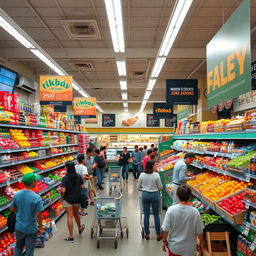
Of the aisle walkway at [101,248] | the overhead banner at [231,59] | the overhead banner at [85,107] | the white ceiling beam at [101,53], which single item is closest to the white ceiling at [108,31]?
the white ceiling beam at [101,53]

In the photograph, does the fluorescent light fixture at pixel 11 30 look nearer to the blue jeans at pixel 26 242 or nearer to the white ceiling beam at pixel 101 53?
the white ceiling beam at pixel 101 53

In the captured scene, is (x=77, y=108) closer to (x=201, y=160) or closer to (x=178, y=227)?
(x=201, y=160)

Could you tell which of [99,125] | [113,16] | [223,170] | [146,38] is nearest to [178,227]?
[223,170]

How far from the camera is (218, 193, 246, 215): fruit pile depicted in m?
3.72

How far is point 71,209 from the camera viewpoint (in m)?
5.73

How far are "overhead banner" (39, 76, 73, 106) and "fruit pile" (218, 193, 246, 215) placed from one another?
6218 millimetres

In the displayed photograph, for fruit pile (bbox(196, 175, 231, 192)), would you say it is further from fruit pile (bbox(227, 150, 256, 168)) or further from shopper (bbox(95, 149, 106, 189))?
shopper (bbox(95, 149, 106, 189))

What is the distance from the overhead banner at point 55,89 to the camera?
8961mm

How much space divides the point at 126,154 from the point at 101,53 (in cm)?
534

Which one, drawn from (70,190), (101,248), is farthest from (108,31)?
(101,248)

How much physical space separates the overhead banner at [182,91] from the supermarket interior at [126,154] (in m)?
0.04

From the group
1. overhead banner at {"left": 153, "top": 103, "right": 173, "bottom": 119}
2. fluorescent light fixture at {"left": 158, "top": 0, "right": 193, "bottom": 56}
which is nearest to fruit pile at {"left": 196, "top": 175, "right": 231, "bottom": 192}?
fluorescent light fixture at {"left": 158, "top": 0, "right": 193, "bottom": 56}

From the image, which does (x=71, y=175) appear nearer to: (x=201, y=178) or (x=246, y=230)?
(x=201, y=178)

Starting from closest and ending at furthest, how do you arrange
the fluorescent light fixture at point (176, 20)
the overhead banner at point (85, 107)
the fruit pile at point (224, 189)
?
the fruit pile at point (224, 189), the fluorescent light fixture at point (176, 20), the overhead banner at point (85, 107)
